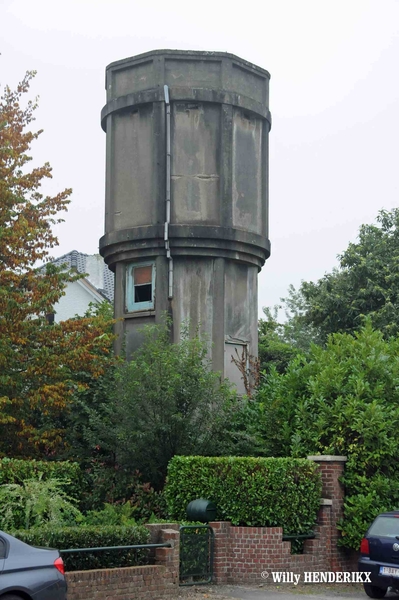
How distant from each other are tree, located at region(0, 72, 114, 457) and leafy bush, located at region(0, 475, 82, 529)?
353 centimetres

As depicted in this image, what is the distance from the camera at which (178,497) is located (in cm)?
1955

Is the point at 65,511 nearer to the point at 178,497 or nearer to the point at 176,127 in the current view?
the point at 178,497

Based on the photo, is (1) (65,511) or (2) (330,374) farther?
(2) (330,374)

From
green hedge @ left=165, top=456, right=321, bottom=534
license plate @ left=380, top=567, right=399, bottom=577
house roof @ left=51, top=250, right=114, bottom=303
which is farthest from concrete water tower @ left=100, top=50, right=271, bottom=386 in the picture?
house roof @ left=51, top=250, right=114, bottom=303

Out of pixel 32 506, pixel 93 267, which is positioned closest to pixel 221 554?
pixel 32 506

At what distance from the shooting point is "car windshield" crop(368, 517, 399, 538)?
17078mm

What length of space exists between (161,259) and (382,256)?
1512 centimetres

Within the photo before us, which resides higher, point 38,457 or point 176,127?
point 176,127

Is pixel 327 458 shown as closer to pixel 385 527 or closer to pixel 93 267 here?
pixel 385 527

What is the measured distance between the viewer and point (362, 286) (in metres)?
38.2

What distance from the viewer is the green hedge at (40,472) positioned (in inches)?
748

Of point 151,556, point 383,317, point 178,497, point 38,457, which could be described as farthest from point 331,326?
point 151,556

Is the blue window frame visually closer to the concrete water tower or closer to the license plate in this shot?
the concrete water tower

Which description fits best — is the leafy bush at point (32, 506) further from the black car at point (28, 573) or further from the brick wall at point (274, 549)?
the black car at point (28, 573)
